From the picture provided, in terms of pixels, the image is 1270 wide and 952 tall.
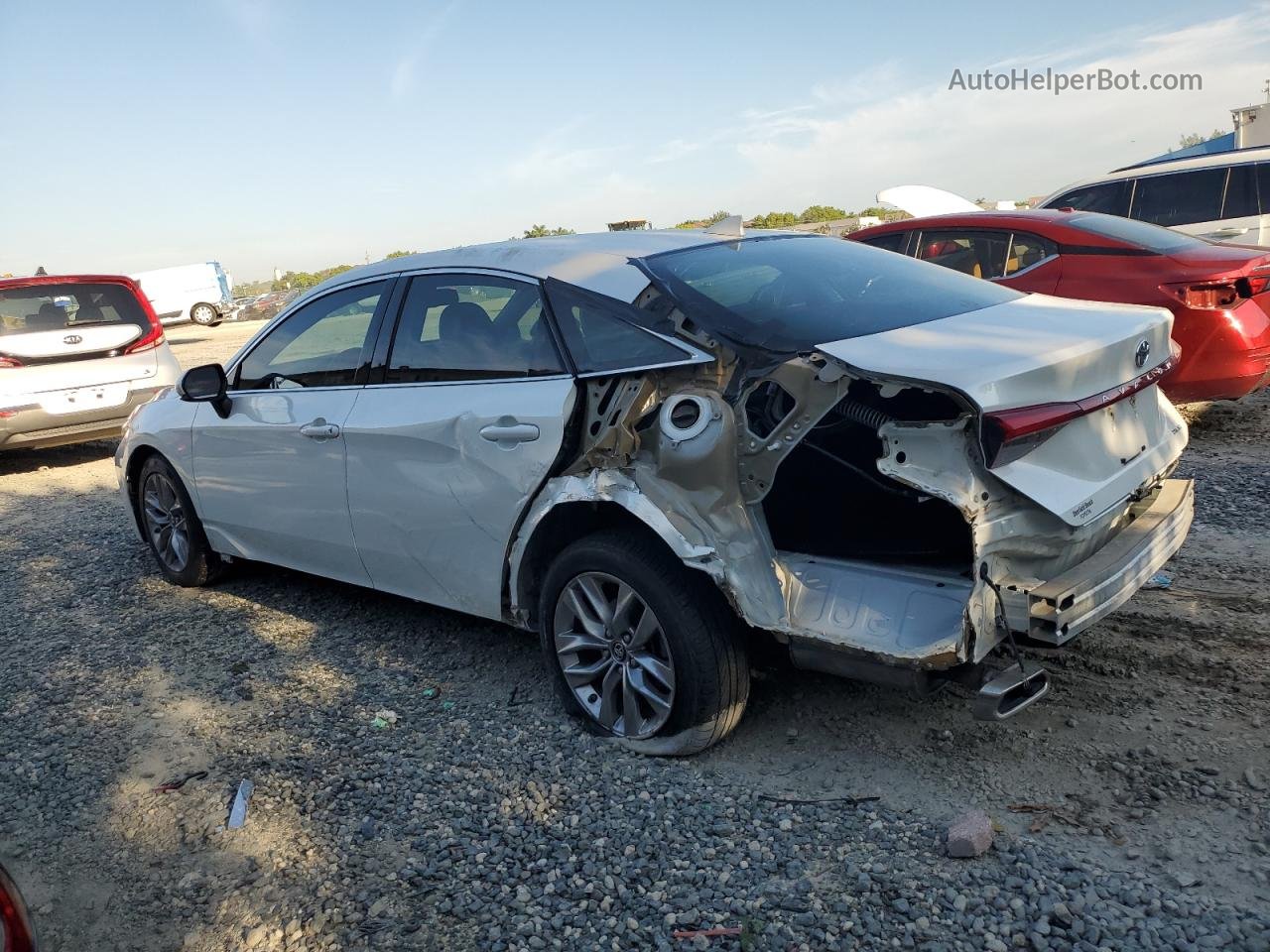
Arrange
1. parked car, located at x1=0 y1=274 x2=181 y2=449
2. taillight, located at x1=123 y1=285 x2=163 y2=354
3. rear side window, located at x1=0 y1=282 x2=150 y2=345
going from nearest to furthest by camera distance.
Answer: parked car, located at x1=0 y1=274 x2=181 y2=449 → rear side window, located at x1=0 y1=282 x2=150 y2=345 → taillight, located at x1=123 y1=285 x2=163 y2=354

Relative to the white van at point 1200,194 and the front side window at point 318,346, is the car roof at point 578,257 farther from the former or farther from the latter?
the white van at point 1200,194

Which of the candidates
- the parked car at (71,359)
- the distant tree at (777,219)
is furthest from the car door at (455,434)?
the distant tree at (777,219)

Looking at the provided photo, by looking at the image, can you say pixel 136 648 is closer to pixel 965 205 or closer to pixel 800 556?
pixel 800 556

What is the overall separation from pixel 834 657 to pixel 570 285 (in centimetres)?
164

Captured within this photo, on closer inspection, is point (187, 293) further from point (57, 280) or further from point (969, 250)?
point (969, 250)

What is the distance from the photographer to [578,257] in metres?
3.93

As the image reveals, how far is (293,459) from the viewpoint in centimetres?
468

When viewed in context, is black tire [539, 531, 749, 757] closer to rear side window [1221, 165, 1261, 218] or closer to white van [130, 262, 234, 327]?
rear side window [1221, 165, 1261, 218]

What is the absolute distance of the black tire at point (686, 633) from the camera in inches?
128

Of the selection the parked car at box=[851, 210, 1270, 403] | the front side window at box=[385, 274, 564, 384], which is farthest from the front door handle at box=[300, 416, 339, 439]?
the parked car at box=[851, 210, 1270, 403]

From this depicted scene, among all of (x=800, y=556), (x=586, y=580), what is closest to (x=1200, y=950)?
(x=800, y=556)

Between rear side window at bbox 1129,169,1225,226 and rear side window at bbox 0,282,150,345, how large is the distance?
9.66 m

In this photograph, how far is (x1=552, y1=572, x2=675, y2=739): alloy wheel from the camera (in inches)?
134

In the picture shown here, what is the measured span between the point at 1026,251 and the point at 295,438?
17.1 feet
